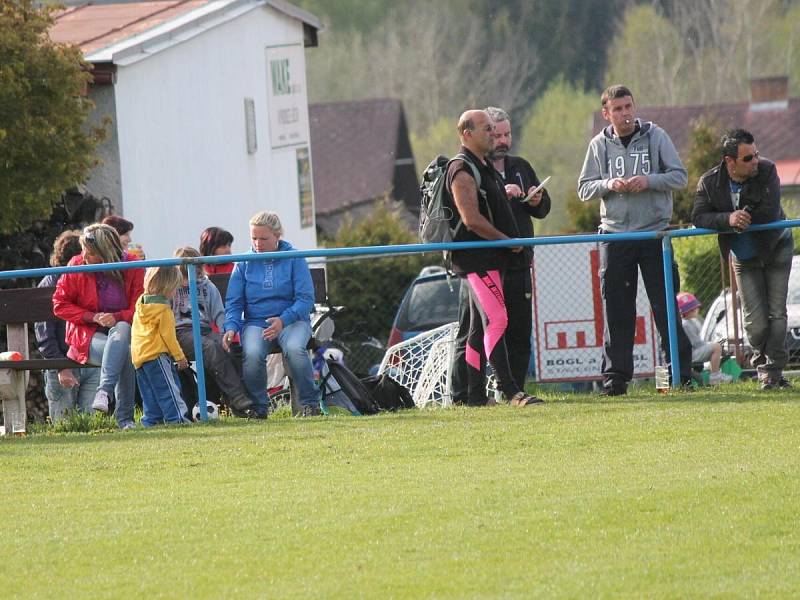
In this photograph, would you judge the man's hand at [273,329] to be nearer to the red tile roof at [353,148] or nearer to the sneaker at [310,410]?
the sneaker at [310,410]

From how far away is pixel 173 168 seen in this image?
930 inches

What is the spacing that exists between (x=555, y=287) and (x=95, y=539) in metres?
6.91

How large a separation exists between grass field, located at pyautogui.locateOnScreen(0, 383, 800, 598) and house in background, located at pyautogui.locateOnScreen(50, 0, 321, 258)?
1210 centimetres

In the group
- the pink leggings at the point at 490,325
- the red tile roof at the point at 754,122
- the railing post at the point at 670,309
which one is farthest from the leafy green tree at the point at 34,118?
the red tile roof at the point at 754,122

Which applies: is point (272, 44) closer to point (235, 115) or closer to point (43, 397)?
point (235, 115)

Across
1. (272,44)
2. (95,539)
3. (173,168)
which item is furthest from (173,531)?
(272,44)

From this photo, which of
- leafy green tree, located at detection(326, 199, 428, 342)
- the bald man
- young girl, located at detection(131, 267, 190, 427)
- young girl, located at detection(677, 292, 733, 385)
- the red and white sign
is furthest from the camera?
leafy green tree, located at detection(326, 199, 428, 342)

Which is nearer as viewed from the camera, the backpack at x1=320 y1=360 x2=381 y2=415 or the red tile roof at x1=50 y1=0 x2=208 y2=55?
the backpack at x1=320 y1=360 x2=381 y2=415

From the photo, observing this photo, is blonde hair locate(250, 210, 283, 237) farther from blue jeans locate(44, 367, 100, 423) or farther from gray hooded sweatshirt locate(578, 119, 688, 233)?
gray hooded sweatshirt locate(578, 119, 688, 233)

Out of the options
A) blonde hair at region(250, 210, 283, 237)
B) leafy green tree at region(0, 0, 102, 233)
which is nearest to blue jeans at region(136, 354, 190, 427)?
blonde hair at region(250, 210, 283, 237)

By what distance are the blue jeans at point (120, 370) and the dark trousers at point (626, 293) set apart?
11.3 ft

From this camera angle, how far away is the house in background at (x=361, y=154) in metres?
65.9

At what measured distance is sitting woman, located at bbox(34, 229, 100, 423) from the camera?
40.1 ft

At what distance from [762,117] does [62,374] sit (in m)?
54.7
